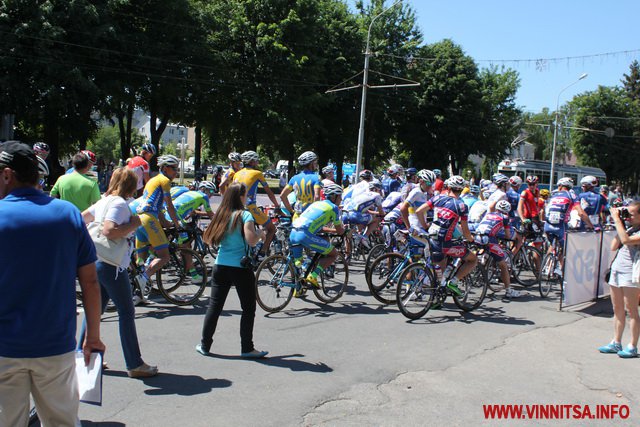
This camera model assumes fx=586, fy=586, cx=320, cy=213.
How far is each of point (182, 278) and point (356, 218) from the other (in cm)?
411

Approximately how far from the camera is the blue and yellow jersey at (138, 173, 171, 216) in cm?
794

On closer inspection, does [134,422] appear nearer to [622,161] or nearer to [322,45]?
[322,45]

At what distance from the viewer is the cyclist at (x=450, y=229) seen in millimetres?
8148

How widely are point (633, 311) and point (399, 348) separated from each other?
8.56 ft

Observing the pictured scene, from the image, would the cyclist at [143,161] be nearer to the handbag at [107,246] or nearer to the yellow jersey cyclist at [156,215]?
the yellow jersey cyclist at [156,215]

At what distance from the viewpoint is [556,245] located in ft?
35.9

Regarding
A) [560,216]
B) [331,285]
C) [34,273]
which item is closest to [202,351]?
[331,285]

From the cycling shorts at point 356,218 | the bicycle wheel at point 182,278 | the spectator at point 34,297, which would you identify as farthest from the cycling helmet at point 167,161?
the spectator at point 34,297

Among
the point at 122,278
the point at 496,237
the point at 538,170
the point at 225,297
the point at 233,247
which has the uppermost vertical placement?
the point at 538,170

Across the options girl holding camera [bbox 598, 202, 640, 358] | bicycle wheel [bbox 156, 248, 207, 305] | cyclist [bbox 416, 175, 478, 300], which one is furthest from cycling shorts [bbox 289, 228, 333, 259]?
girl holding camera [bbox 598, 202, 640, 358]

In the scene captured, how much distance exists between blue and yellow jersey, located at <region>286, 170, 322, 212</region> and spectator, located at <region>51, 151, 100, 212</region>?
3920 mm

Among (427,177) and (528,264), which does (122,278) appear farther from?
(528,264)

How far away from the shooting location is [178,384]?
5.14 meters

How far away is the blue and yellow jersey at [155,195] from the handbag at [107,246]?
2.80 m
